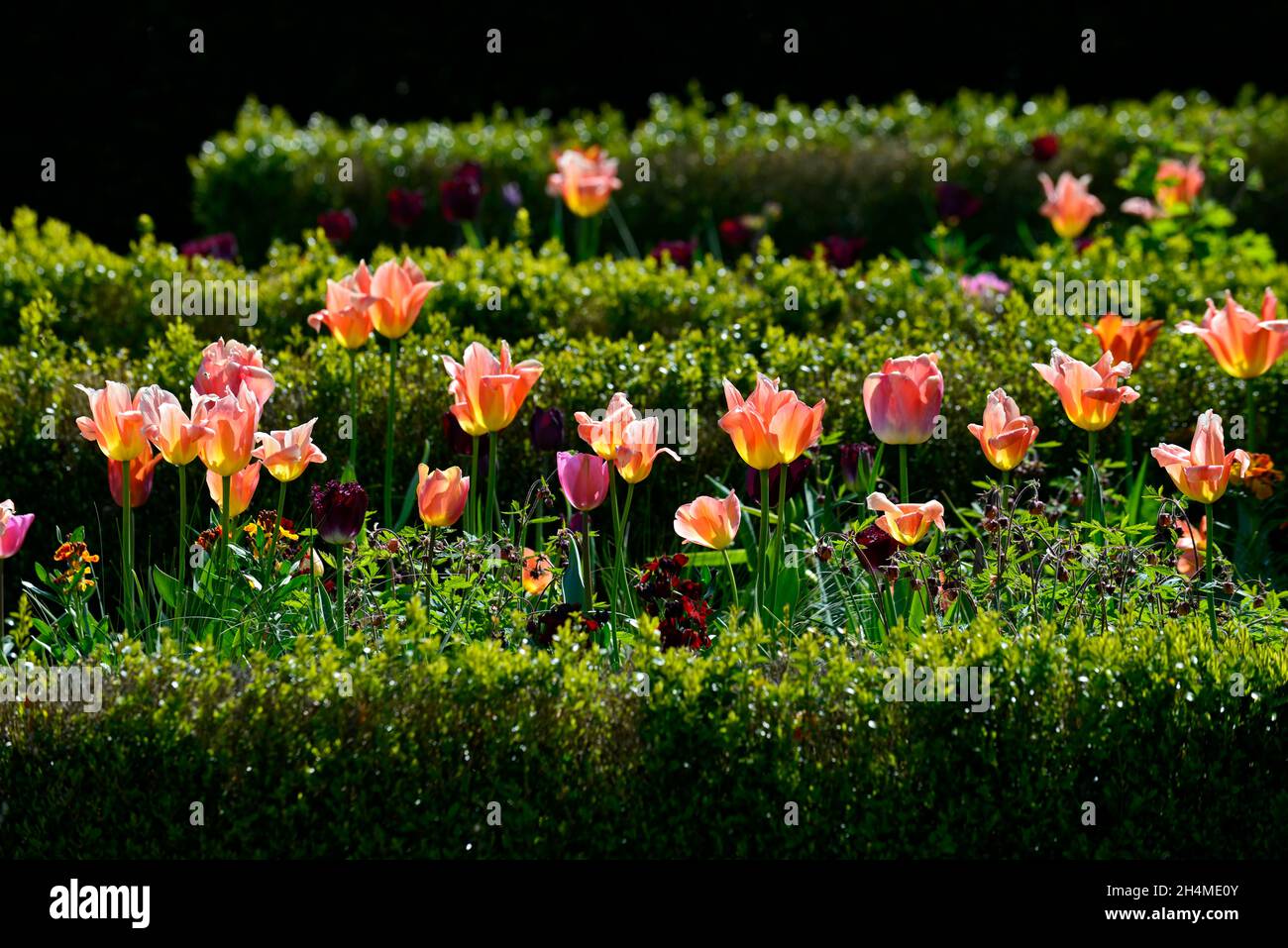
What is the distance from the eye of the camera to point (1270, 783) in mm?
3570

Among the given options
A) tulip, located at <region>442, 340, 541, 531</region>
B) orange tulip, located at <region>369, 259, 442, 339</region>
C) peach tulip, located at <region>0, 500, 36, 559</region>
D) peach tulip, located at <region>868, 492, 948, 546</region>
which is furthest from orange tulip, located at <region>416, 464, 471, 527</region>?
peach tulip, located at <region>868, 492, 948, 546</region>

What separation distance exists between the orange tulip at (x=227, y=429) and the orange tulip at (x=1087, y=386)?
6.75 ft

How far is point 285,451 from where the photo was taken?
12.9ft

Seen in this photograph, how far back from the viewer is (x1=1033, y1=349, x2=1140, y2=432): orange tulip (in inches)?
156

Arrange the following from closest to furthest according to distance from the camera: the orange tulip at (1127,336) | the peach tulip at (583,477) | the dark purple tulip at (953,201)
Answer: the peach tulip at (583,477), the orange tulip at (1127,336), the dark purple tulip at (953,201)

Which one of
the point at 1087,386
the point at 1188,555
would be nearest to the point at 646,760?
the point at 1087,386

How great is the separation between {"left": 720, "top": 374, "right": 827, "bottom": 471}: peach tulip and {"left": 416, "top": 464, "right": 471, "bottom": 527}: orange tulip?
799mm

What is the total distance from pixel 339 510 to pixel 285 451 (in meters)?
0.25

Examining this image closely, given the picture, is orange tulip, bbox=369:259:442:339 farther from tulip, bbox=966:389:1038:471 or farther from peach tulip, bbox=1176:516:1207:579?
peach tulip, bbox=1176:516:1207:579

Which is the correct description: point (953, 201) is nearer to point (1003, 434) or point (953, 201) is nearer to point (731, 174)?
point (731, 174)

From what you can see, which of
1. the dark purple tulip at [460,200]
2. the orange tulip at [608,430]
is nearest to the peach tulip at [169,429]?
the orange tulip at [608,430]

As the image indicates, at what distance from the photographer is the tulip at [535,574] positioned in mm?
4109

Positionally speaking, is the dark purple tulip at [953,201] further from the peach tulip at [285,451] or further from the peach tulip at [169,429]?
the peach tulip at [169,429]
